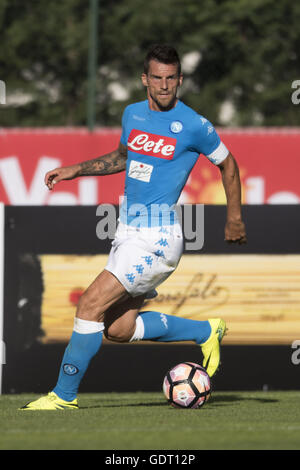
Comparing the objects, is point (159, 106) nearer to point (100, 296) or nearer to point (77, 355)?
point (100, 296)

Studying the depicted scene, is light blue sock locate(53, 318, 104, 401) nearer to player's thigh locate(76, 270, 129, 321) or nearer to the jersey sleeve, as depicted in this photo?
player's thigh locate(76, 270, 129, 321)

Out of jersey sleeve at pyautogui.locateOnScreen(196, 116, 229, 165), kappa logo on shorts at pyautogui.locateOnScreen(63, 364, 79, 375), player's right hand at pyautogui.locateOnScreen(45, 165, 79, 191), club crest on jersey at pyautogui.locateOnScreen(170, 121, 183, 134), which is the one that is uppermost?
club crest on jersey at pyautogui.locateOnScreen(170, 121, 183, 134)

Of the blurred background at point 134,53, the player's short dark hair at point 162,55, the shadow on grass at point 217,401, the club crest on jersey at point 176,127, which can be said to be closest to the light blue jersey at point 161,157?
the club crest on jersey at point 176,127

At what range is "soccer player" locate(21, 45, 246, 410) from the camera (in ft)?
22.4

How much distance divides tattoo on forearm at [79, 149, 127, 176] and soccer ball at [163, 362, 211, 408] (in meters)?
1.38

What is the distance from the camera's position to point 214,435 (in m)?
5.61

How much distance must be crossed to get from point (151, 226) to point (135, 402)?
4.97 feet

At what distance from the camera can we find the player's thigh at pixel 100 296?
22.2ft

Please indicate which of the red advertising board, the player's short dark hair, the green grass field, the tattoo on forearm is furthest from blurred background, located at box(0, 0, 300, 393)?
the player's short dark hair

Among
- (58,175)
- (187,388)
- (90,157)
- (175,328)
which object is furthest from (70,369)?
(90,157)

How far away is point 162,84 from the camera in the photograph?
692 cm

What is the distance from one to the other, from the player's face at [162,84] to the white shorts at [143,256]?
0.76m

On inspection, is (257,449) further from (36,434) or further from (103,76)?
(103,76)
